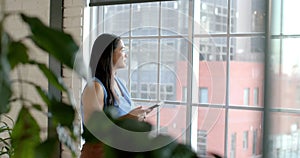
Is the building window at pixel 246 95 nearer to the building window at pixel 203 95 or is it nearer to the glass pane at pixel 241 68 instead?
the glass pane at pixel 241 68

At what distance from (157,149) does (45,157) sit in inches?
6.0

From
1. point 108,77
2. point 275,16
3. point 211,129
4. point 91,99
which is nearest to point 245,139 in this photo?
point 211,129

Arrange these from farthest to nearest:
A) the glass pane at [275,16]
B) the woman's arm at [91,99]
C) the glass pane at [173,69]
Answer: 1. the glass pane at [173,69]
2. the woman's arm at [91,99]
3. the glass pane at [275,16]

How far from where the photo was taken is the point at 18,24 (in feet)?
13.2

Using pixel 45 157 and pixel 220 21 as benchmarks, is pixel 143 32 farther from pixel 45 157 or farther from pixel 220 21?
pixel 45 157

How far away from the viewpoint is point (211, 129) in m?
3.11

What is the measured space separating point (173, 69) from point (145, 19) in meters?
0.50

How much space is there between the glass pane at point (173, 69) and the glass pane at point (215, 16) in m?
0.22

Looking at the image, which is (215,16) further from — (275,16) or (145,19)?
(275,16)

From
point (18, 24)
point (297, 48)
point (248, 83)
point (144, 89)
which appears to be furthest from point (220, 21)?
point (18, 24)

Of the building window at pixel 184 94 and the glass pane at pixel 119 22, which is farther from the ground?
the glass pane at pixel 119 22

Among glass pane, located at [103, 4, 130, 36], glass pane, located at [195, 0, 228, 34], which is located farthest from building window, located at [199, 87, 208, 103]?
glass pane, located at [103, 4, 130, 36]

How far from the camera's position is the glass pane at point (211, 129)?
10.1ft

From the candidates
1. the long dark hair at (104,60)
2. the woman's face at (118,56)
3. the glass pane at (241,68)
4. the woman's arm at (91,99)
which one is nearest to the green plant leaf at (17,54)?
the woman's arm at (91,99)
